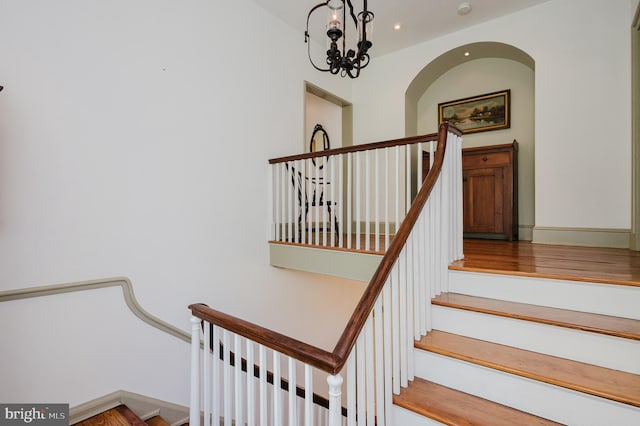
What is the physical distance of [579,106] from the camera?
3590mm

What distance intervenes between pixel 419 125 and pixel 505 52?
1.47m

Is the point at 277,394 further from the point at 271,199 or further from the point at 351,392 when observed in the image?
the point at 271,199

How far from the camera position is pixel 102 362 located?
233cm

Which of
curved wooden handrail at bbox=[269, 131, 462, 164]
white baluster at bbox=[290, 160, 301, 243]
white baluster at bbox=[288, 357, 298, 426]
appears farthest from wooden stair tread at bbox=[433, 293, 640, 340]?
white baluster at bbox=[290, 160, 301, 243]

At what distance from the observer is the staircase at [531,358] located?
4.82 ft

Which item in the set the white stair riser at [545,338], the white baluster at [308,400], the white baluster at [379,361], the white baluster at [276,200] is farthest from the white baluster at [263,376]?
the white baluster at [276,200]

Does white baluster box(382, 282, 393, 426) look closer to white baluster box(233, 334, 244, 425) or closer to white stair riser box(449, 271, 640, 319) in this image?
white baluster box(233, 334, 244, 425)

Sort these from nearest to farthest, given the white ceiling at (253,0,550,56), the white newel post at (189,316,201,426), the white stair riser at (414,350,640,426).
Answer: the white stair riser at (414,350,640,426), the white newel post at (189,316,201,426), the white ceiling at (253,0,550,56)

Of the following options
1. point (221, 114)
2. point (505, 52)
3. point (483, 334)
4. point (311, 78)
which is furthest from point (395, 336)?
point (505, 52)

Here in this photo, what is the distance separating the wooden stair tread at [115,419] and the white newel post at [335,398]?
1.67 metres

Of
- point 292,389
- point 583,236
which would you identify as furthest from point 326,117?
point 292,389

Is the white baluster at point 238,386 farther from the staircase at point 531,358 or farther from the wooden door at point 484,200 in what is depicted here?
the wooden door at point 484,200

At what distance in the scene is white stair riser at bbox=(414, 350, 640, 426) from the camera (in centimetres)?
139

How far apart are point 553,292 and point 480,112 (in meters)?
3.43
